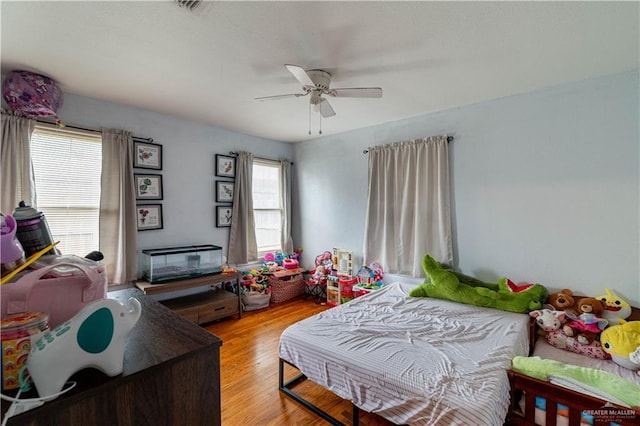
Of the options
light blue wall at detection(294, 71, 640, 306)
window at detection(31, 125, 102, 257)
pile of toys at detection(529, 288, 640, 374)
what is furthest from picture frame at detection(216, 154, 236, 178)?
pile of toys at detection(529, 288, 640, 374)

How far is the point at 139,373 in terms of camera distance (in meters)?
0.80

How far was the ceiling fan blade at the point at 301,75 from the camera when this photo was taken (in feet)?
5.89

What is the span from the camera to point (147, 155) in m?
3.15

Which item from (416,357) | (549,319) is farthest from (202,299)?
(549,319)

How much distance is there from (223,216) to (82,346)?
3205 mm

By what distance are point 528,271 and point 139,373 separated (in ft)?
10.3

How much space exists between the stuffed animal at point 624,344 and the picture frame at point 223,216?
3.86m

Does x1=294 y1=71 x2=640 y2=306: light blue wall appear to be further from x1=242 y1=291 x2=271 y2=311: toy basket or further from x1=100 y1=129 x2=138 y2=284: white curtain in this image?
x1=100 y1=129 x2=138 y2=284: white curtain

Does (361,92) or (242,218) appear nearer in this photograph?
(361,92)

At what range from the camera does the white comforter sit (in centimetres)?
143

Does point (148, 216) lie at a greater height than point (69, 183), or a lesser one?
lesser

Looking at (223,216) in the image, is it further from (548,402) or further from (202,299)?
Answer: (548,402)

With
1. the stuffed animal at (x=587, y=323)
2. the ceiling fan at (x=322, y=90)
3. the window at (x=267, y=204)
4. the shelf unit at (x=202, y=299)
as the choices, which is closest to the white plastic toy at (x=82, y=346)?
the ceiling fan at (x=322, y=90)

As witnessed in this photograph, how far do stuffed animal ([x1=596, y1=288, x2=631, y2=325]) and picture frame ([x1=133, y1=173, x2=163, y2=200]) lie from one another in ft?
14.2
